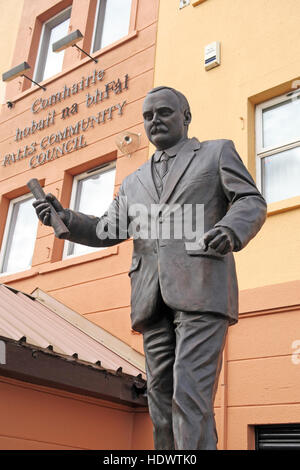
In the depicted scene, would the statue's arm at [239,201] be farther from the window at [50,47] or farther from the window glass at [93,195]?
the window at [50,47]

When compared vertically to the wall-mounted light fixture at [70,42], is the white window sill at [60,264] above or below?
below

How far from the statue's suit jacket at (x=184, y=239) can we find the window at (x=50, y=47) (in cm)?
779

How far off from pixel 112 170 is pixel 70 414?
3737 millimetres

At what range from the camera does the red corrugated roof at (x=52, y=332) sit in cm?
529

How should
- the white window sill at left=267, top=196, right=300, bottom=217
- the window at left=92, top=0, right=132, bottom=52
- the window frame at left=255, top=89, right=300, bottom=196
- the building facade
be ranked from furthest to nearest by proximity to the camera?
the window at left=92, top=0, right=132, bottom=52 < the window frame at left=255, top=89, right=300, bottom=196 < the white window sill at left=267, top=196, right=300, bottom=217 < the building facade

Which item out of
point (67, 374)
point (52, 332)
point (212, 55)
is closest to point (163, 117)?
point (67, 374)

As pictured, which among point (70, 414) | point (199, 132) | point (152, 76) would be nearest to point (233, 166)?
point (70, 414)

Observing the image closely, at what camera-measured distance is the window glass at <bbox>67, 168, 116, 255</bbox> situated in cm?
822

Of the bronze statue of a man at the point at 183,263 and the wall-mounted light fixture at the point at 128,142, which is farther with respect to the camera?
the wall-mounted light fixture at the point at 128,142

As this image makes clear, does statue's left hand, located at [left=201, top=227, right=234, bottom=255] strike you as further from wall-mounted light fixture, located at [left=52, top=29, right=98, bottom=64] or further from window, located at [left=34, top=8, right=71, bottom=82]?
window, located at [left=34, top=8, right=71, bottom=82]

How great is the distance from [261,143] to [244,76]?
856 mm

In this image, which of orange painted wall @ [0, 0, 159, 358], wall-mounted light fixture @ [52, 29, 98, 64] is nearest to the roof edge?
orange painted wall @ [0, 0, 159, 358]

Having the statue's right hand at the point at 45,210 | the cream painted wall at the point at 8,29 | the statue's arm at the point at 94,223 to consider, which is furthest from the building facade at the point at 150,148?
the statue's right hand at the point at 45,210

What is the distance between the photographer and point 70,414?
5.81m
